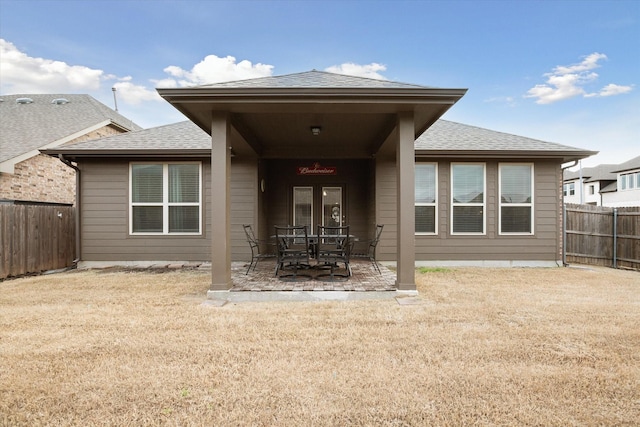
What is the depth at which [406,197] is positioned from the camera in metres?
4.97

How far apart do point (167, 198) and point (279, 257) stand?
13.6ft

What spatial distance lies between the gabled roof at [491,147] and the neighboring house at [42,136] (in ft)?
33.7

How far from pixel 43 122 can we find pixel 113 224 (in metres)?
7.03

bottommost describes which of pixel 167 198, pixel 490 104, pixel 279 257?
pixel 279 257

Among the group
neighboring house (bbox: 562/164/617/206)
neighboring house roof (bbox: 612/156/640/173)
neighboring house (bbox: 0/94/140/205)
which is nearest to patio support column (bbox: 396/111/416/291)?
neighboring house (bbox: 0/94/140/205)

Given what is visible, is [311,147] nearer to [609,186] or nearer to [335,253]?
[335,253]

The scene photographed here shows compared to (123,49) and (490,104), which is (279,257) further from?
(490,104)

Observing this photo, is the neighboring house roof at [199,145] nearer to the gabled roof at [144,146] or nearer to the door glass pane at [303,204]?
the gabled roof at [144,146]

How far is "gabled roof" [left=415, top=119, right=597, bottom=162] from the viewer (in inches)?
314

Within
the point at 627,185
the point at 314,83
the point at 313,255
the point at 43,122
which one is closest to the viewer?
the point at 314,83

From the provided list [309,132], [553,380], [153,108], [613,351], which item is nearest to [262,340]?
[553,380]

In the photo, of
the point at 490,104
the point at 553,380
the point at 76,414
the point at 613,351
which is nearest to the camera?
the point at 76,414

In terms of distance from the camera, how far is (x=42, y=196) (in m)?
10.2

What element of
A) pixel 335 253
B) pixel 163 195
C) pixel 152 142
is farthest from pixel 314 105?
pixel 152 142
